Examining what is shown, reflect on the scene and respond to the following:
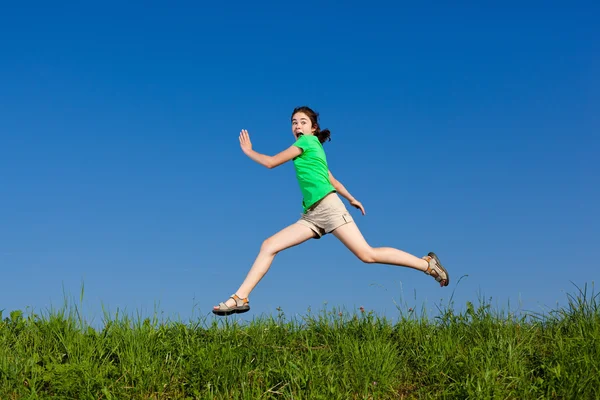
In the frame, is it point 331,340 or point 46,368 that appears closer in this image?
point 46,368

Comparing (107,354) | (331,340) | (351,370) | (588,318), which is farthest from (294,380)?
(588,318)

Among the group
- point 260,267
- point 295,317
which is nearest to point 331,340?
point 295,317

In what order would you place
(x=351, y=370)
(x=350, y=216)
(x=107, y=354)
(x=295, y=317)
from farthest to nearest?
(x=350, y=216)
(x=295, y=317)
(x=107, y=354)
(x=351, y=370)

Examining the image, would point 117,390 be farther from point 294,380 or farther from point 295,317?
point 295,317

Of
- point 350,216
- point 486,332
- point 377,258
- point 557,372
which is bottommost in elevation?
point 557,372

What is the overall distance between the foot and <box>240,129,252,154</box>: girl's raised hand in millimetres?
2901

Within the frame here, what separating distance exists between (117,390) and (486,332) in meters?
4.04

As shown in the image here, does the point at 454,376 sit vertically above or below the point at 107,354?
below

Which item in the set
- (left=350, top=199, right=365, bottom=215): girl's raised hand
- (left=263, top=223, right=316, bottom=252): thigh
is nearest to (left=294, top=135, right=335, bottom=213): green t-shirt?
(left=263, top=223, right=316, bottom=252): thigh

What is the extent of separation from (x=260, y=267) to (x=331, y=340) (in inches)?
53.6

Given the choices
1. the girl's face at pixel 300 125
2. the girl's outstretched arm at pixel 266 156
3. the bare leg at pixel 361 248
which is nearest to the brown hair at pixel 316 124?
the girl's face at pixel 300 125

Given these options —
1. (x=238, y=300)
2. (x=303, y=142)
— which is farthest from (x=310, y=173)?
(x=238, y=300)

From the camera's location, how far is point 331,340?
720 cm

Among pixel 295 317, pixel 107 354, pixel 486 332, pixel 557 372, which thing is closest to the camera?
pixel 557 372
